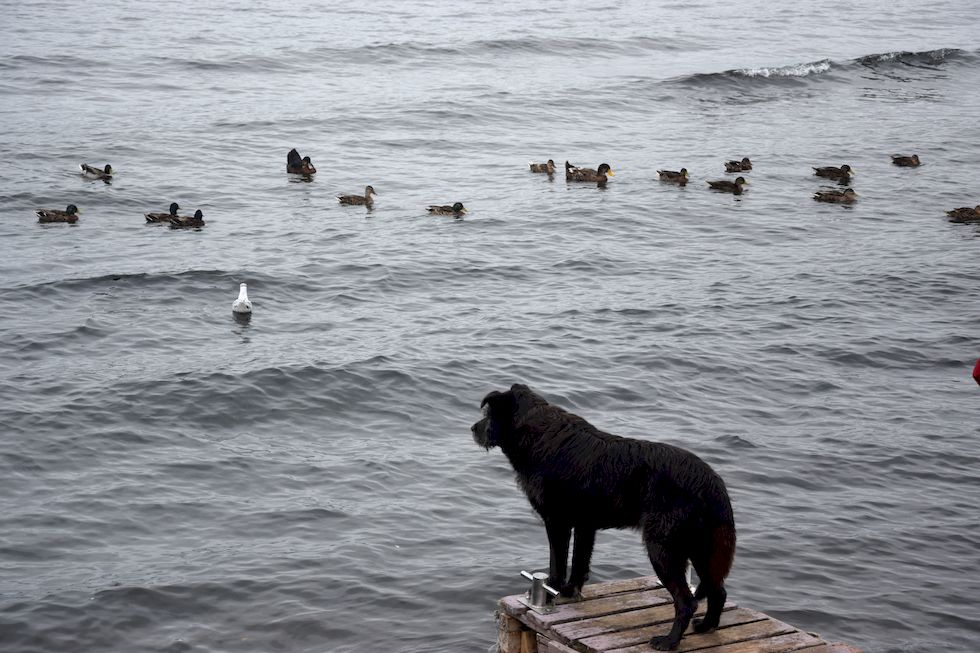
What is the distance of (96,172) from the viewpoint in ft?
90.1

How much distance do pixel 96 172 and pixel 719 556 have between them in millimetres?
23087

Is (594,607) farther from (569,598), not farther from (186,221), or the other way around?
(186,221)

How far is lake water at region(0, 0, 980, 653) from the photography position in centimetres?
1106

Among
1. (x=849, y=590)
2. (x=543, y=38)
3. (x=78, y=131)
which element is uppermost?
(x=543, y=38)

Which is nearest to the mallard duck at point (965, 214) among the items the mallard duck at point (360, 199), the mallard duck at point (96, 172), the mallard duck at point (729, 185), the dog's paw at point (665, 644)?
the mallard duck at point (729, 185)

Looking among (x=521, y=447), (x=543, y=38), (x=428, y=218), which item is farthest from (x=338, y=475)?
(x=543, y=38)

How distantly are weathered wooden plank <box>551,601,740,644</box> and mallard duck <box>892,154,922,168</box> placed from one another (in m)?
25.4

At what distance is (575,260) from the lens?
22.8 meters

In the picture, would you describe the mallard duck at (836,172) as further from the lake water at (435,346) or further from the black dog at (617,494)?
the black dog at (617,494)

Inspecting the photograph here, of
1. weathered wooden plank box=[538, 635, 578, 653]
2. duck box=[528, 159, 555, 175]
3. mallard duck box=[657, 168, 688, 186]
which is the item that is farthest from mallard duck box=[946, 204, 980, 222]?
weathered wooden plank box=[538, 635, 578, 653]

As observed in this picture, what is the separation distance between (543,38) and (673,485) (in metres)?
45.3

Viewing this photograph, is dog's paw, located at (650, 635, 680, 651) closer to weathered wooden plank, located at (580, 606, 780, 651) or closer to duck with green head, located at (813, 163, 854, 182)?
weathered wooden plank, located at (580, 606, 780, 651)

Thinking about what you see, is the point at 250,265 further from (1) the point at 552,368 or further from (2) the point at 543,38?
(2) the point at 543,38

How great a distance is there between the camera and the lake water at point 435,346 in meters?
11.1
